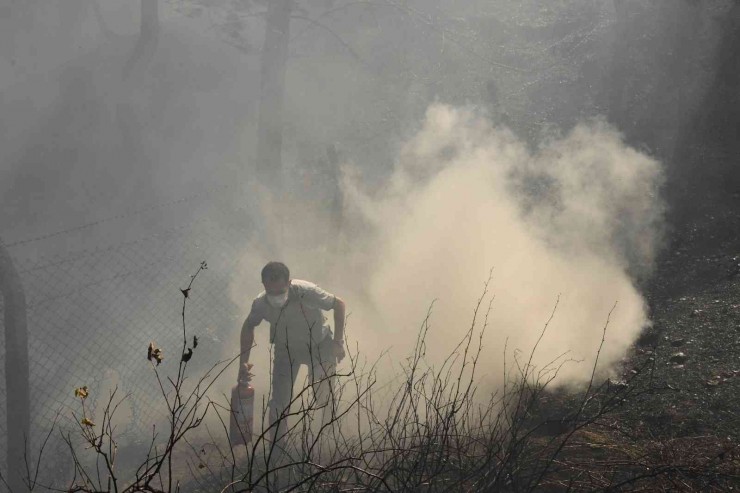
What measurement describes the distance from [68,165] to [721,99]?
12283 mm

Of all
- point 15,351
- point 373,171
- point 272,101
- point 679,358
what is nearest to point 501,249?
point 679,358

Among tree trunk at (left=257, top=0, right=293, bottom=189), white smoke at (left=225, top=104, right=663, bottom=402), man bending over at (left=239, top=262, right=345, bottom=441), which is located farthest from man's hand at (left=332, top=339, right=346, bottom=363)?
tree trunk at (left=257, top=0, right=293, bottom=189)

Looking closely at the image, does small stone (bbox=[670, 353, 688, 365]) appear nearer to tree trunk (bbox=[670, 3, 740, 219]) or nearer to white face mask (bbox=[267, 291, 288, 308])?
tree trunk (bbox=[670, 3, 740, 219])

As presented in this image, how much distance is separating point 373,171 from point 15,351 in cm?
706

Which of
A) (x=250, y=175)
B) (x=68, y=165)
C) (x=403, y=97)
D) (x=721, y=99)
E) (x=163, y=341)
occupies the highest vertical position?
(x=403, y=97)

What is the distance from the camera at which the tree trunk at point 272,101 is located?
400 inches

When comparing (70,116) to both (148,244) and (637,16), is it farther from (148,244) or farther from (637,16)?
(637,16)

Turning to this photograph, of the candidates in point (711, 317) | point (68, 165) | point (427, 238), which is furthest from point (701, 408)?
point (68, 165)

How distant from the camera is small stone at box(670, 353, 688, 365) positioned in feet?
16.7

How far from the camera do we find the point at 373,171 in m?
10.8

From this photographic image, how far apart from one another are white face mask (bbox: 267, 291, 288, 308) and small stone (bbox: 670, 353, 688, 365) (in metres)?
3.34

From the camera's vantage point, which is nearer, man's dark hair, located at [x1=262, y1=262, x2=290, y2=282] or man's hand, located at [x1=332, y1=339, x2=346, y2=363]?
man's dark hair, located at [x1=262, y1=262, x2=290, y2=282]

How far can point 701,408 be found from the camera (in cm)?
446

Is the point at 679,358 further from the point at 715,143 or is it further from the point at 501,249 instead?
the point at 715,143
